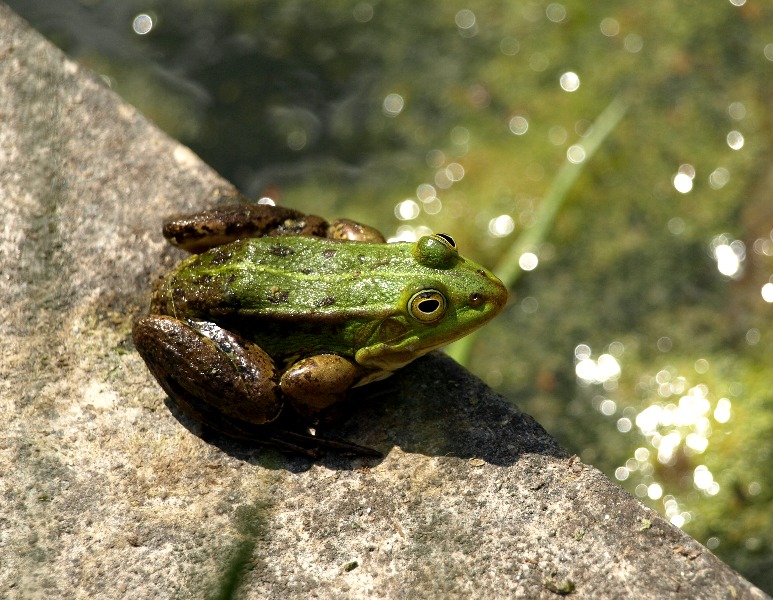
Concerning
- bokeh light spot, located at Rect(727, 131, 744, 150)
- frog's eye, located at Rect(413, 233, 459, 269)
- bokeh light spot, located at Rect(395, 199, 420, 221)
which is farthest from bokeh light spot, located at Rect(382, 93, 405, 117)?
frog's eye, located at Rect(413, 233, 459, 269)

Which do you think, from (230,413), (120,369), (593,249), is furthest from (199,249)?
(593,249)

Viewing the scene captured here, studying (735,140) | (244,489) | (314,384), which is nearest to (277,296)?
(314,384)

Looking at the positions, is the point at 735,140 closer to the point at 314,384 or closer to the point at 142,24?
the point at 314,384

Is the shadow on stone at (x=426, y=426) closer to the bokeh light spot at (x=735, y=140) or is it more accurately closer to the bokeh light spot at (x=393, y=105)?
the bokeh light spot at (x=393, y=105)

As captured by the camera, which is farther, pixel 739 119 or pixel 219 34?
pixel 219 34

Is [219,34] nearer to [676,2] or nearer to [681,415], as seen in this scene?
[676,2]

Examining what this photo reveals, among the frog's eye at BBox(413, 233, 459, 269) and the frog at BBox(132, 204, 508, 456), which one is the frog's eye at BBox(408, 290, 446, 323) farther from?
the frog's eye at BBox(413, 233, 459, 269)

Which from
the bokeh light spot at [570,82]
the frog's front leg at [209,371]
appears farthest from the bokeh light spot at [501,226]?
the frog's front leg at [209,371]
